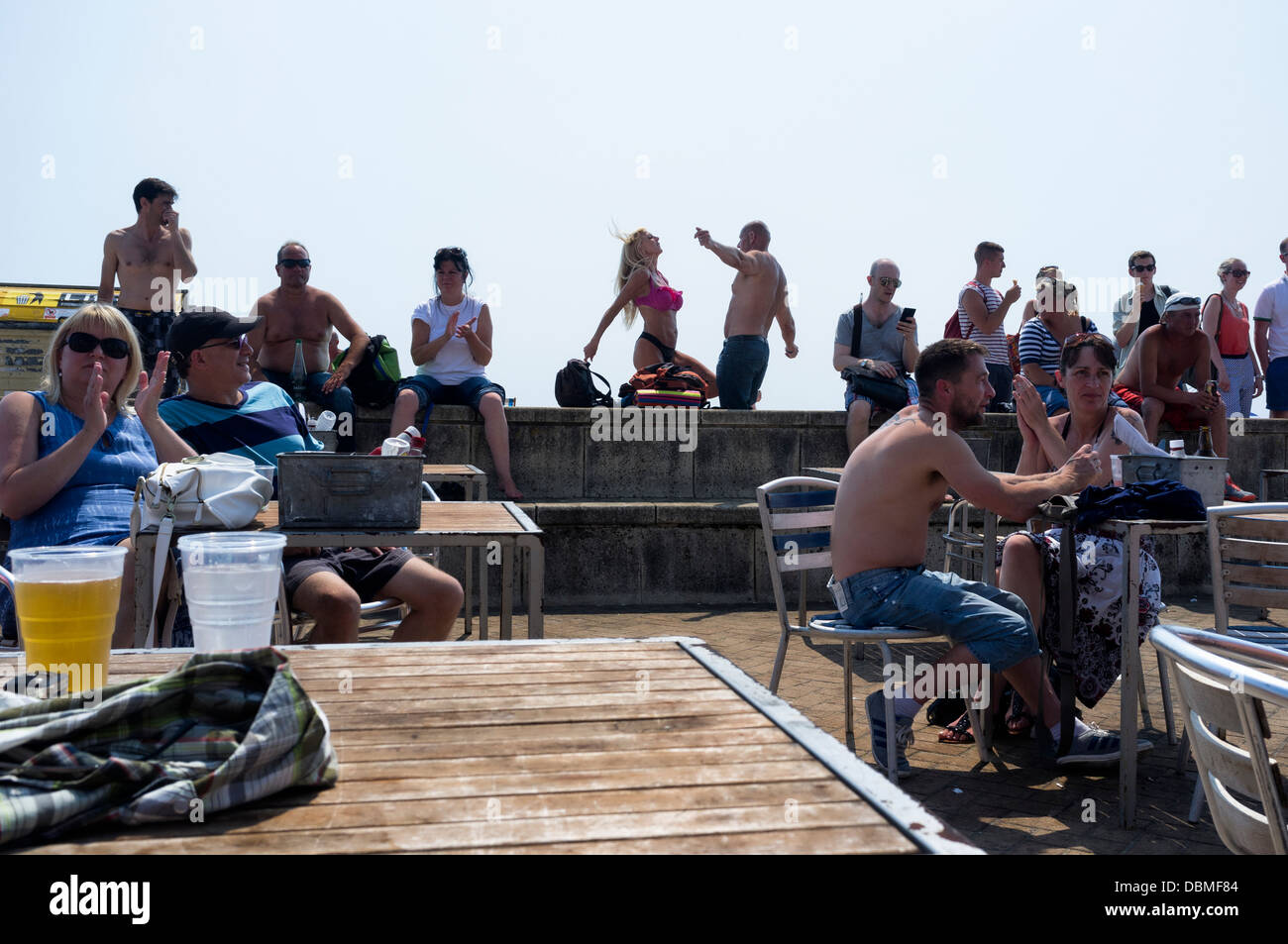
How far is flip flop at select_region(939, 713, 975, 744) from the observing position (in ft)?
14.3

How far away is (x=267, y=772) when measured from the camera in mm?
1231

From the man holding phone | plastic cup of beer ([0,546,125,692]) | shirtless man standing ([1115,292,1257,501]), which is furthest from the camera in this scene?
the man holding phone

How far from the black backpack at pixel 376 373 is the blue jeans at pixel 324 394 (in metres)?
0.09

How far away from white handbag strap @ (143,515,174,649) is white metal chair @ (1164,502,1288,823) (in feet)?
10.5

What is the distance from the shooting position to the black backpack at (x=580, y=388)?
28.2 ft

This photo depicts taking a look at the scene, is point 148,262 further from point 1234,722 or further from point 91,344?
point 1234,722

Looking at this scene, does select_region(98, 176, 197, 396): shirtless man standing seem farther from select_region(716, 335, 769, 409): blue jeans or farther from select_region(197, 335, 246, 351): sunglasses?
select_region(716, 335, 769, 409): blue jeans

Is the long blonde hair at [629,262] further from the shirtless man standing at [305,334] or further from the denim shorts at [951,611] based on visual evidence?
the denim shorts at [951,611]

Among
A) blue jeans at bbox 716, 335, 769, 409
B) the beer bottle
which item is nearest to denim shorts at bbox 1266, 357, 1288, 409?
the beer bottle

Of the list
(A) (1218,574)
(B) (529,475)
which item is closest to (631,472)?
(B) (529,475)

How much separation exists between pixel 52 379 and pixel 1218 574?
3.91m

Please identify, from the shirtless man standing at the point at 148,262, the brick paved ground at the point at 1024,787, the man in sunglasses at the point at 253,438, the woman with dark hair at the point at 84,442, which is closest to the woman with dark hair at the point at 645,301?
the shirtless man standing at the point at 148,262

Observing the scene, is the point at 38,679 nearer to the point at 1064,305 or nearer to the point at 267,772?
the point at 267,772
